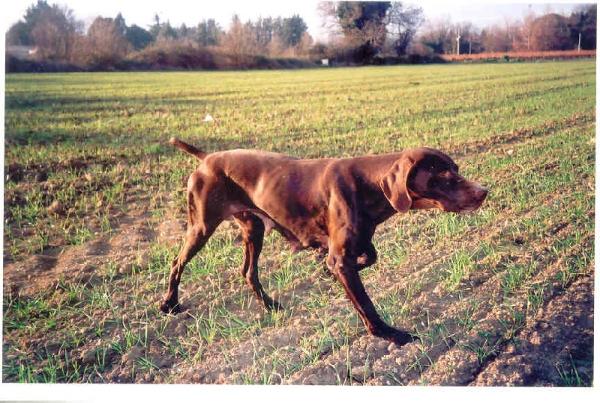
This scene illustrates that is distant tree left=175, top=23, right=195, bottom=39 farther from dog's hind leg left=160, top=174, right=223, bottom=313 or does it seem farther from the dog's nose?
the dog's nose

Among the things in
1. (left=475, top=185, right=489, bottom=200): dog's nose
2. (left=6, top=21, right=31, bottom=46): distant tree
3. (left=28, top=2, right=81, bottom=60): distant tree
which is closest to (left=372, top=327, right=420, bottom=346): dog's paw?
(left=475, top=185, right=489, bottom=200): dog's nose

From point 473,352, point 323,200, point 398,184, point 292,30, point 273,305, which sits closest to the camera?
point 398,184

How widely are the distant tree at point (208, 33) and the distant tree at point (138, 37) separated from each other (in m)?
0.24

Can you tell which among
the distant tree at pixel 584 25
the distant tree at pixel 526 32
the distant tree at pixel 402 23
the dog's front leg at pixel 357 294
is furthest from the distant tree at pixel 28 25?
the distant tree at pixel 584 25

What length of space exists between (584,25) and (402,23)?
2.90 ft

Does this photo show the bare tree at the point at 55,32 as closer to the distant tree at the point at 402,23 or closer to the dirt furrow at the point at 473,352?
the distant tree at the point at 402,23

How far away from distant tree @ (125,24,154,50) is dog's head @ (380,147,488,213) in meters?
1.46

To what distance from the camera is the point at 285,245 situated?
2535mm

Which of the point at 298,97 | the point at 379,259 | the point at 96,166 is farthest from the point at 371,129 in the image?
the point at 96,166

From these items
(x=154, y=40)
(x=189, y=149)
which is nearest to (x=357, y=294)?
(x=189, y=149)

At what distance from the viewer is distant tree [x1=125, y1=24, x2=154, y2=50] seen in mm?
2730

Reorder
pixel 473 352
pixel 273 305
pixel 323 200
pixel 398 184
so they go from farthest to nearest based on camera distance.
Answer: pixel 273 305, pixel 473 352, pixel 323 200, pixel 398 184

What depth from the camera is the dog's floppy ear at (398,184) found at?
209cm

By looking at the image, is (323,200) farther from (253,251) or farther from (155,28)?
(155,28)
